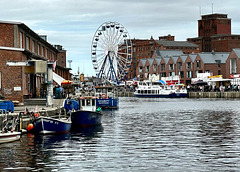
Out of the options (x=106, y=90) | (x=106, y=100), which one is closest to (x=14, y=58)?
(x=106, y=100)

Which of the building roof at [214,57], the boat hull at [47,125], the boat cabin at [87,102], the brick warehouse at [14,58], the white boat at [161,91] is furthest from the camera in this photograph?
the building roof at [214,57]

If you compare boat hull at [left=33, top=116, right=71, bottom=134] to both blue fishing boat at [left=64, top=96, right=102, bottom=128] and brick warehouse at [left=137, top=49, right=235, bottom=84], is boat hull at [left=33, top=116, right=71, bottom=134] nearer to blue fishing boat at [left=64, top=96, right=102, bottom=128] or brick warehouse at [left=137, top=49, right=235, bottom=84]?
blue fishing boat at [left=64, top=96, right=102, bottom=128]

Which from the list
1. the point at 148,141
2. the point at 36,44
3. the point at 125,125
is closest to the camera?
the point at 148,141

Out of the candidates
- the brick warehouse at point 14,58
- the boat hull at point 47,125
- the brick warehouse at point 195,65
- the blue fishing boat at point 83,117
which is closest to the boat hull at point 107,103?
the brick warehouse at point 14,58

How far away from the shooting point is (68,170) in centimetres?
2406

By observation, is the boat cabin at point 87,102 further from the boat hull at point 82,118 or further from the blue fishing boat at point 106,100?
the blue fishing boat at point 106,100

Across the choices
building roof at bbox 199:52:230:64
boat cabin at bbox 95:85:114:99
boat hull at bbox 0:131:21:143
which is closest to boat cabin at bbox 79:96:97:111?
boat hull at bbox 0:131:21:143

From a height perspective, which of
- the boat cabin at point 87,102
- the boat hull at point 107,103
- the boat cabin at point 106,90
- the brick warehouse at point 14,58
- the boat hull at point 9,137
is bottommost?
the boat hull at point 9,137

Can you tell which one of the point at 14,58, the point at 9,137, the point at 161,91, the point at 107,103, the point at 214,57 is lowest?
the point at 9,137

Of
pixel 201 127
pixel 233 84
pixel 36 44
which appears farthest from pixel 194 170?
pixel 233 84

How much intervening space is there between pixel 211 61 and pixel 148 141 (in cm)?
12789

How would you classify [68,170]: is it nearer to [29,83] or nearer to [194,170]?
[194,170]

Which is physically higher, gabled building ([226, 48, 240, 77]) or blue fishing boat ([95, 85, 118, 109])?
gabled building ([226, 48, 240, 77])

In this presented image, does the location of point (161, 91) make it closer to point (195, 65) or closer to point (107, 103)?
point (195, 65)
